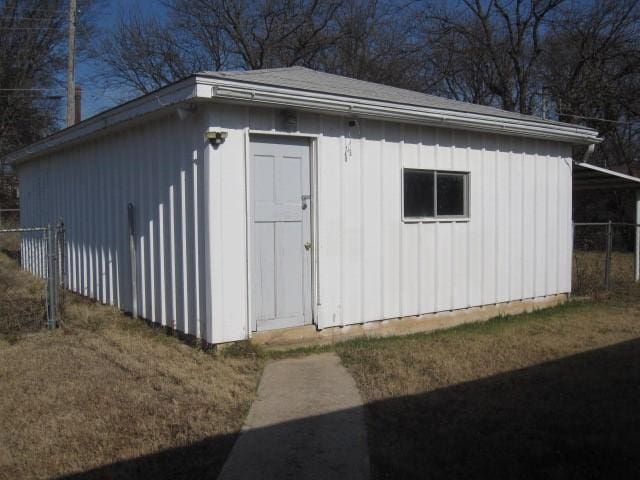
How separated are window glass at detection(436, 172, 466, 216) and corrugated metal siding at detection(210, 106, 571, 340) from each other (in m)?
0.15

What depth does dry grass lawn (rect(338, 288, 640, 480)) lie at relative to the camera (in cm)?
418

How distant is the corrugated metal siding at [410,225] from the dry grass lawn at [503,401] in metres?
0.69

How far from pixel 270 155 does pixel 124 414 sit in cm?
328

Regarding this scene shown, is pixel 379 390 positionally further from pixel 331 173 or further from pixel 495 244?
pixel 495 244

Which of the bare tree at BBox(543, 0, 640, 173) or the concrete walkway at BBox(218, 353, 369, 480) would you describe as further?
the bare tree at BBox(543, 0, 640, 173)

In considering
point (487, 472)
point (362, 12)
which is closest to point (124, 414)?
point (487, 472)

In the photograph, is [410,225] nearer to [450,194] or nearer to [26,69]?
[450,194]

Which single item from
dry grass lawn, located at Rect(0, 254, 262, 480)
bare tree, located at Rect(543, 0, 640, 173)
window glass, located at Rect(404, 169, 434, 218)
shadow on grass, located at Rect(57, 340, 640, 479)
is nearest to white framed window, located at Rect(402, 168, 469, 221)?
window glass, located at Rect(404, 169, 434, 218)

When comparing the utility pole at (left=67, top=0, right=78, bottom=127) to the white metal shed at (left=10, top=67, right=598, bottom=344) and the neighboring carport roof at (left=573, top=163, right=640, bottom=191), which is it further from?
the neighboring carport roof at (left=573, top=163, right=640, bottom=191)

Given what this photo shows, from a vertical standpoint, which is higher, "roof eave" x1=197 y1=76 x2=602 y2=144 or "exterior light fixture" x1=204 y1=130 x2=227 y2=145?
"roof eave" x1=197 y1=76 x2=602 y2=144

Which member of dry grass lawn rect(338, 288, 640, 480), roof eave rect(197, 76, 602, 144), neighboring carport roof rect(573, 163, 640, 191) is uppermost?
roof eave rect(197, 76, 602, 144)

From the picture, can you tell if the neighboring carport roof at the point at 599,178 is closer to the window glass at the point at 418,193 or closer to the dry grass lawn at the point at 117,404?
the window glass at the point at 418,193

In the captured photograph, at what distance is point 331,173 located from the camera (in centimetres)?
750

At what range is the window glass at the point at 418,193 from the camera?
838 centimetres
